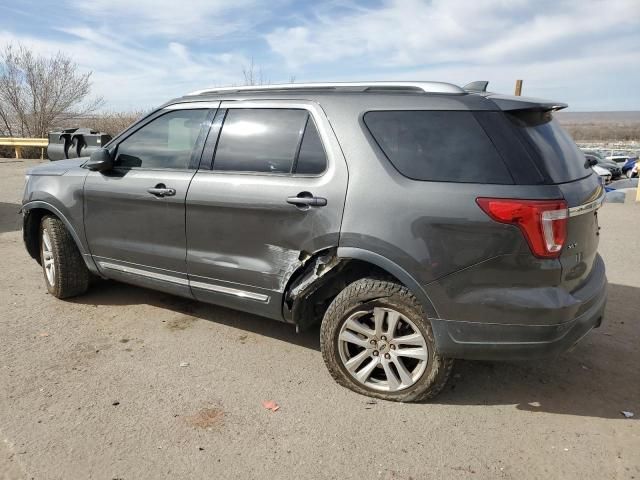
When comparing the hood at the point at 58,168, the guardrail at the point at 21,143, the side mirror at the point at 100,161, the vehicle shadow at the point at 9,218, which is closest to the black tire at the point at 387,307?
the side mirror at the point at 100,161

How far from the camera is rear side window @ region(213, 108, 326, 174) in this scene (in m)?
3.26

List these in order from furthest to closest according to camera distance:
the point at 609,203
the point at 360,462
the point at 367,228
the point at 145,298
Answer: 1. the point at 609,203
2. the point at 145,298
3. the point at 367,228
4. the point at 360,462

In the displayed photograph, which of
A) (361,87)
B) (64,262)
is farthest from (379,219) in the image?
(64,262)

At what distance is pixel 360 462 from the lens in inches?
102

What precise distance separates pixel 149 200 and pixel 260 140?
1049 mm

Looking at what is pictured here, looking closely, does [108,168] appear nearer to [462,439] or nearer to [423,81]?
[423,81]

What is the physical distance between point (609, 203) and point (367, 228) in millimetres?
10987

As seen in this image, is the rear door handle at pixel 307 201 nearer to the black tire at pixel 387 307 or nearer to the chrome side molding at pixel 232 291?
the black tire at pixel 387 307

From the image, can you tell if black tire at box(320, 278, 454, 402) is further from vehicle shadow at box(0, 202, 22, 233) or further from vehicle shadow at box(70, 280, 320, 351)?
vehicle shadow at box(0, 202, 22, 233)

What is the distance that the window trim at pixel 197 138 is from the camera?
3.74 meters

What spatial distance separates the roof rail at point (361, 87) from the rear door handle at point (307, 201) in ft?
2.47

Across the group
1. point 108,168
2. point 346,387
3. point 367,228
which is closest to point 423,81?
point 367,228

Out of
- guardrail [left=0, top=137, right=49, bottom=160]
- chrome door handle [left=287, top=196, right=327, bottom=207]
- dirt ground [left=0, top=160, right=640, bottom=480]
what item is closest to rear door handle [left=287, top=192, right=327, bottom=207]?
chrome door handle [left=287, top=196, right=327, bottom=207]

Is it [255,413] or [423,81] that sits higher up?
[423,81]
